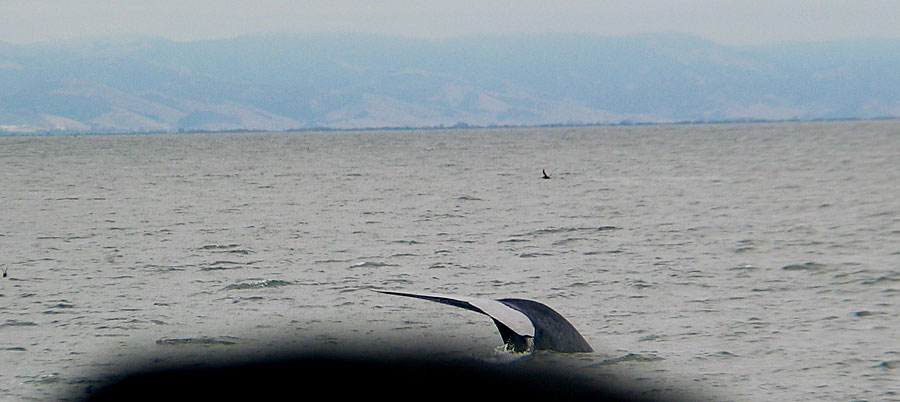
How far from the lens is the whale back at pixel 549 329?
1324cm

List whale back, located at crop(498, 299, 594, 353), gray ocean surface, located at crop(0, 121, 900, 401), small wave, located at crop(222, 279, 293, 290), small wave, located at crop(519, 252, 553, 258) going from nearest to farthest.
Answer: whale back, located at crop(498, 299, 594, 353) < gray ocean surface, located at crop(0, 121, 900, 401) < small wave, located at crop(222, 279, 293, 290) < small wave, located at crop(519, 252, 553, 258)

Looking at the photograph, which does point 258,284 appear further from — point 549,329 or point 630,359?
point 630,359

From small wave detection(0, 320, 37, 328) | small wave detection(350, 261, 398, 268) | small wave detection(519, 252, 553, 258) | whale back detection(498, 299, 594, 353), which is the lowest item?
small wave detection(519, 252, 553, 258)

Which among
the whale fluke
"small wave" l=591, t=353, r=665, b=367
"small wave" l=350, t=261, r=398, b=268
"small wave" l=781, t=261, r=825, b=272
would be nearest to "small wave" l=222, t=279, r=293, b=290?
"small wave" l=350, t=261, r=398, b=268

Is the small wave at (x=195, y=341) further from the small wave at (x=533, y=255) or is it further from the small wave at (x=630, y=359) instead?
the small wave at (x=533, y=255)

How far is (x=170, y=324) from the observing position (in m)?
16.9

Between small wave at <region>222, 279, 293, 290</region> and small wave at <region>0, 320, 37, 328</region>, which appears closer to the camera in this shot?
small wave at <region>0, 320, 37, 328</region>

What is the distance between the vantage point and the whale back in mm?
13242

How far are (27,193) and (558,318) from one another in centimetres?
4922

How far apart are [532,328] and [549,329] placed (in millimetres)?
456

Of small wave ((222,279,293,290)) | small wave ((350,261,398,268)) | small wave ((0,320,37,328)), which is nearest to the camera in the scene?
small wave ((0,320,37,328))

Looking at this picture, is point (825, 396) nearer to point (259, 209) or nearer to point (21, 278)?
point (21, 278)

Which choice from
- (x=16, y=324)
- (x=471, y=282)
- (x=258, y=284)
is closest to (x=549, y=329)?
(x=471, y=282)

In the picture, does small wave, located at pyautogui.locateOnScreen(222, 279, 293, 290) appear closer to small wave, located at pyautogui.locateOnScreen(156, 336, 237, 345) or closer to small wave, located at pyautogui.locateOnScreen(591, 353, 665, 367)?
small wave, located at pyautogui.locateOnScreen(156, 336, 237, 345)
